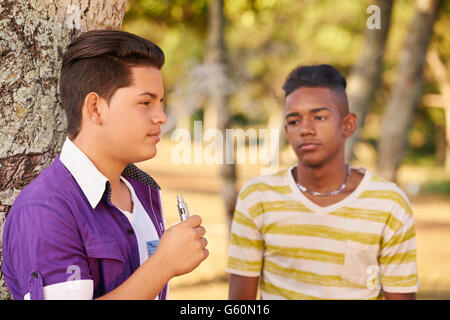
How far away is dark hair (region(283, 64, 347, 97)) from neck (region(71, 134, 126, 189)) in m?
1.59

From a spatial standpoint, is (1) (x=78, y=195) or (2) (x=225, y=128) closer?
(1) (x=78, y=195)

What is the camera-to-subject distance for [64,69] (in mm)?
1960

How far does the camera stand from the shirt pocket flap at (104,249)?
1707mm

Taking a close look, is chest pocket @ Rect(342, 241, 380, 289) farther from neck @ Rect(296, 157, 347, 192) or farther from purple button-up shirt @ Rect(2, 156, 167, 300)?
purple button-up shirt @ Rect(2, 156, 167, 300)

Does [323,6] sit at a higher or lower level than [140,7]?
higher

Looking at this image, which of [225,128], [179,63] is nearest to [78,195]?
[225,128]

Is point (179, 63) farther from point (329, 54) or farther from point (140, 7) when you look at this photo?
point (140, 7)

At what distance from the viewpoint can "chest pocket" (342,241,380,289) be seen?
9.41ft

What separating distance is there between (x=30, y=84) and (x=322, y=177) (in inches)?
65.6

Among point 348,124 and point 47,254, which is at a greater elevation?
point 348,124

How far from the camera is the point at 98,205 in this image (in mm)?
1847

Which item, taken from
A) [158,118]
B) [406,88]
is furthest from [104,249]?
[406,88]

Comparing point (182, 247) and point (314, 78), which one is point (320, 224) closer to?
point (314, 78)

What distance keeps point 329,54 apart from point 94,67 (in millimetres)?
23222
